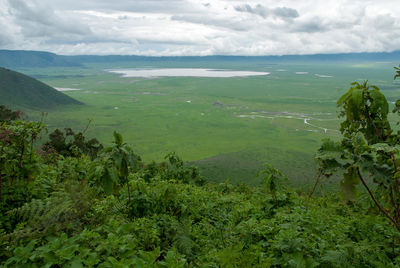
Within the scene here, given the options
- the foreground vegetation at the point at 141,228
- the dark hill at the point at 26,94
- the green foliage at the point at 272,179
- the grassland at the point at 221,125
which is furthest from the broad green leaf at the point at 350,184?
the dark hill at the point at 26,94

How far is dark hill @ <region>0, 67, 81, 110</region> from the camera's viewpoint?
3816 inches

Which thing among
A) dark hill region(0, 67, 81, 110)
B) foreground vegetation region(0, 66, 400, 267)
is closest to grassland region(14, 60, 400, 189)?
dark hill region(0, 67, 81, 110)

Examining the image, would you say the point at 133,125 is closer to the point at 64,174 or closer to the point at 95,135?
the point at 95,135

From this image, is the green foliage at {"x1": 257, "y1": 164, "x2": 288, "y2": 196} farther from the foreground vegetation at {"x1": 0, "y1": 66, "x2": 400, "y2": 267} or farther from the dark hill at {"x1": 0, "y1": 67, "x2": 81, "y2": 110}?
the dark hill at {"x1": 0, "y1": 67, "x2": 81, "y2": 110}

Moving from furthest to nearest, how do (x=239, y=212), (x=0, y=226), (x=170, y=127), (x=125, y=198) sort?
(x=170, y=127)
(x=239, y=212)
(x=125, y=198)
(x=0, y=226)

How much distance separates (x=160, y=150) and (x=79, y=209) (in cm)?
5569

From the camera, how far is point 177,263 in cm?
283

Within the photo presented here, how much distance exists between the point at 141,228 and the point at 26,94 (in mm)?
115839

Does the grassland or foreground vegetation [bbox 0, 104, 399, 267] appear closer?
foreground vegetation [bbox 0, 104, 399, 267]

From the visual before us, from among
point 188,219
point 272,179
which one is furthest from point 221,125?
point 188,219

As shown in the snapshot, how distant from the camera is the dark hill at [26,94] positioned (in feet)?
318

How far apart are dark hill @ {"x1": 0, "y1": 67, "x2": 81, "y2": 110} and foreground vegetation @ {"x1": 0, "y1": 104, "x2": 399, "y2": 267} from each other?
337ft

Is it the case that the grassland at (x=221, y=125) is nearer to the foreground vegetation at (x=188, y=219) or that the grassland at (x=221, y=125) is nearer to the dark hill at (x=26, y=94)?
the dark hill at (x=26, y=94)

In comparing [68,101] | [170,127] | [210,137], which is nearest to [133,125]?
[170,127]
